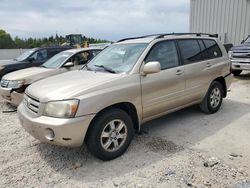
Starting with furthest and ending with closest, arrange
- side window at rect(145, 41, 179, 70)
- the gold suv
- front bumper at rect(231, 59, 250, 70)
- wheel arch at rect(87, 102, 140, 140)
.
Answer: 1. front bumper at rect(231, 59, 250, 70)
2. side window at rect(145, 41, 179, 70)
3. wheel arch at rect(87, 102, 140, 140)
4. the gold suv

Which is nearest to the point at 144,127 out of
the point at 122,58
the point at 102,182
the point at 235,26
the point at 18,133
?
the point at 122,58

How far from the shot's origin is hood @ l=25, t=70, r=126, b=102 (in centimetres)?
347

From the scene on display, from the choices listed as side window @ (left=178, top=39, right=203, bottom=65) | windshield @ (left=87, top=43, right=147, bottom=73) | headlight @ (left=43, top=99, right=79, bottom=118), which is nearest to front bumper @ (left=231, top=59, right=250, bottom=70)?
side window @ (left=178, top=39, right=203, bottom=65)

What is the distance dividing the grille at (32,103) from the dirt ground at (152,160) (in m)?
0.78

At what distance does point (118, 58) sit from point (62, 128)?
174cm

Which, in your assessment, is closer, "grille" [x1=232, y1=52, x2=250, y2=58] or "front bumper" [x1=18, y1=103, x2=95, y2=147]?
"front bumper" [x1=18, y1=103, x2=95, y2=147]

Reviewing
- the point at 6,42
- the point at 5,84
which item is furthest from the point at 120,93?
the point at 6,42

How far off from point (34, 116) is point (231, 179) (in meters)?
2.68

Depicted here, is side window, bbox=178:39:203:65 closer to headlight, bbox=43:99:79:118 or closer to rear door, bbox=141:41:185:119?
rear door, bbox=141:41:185:119

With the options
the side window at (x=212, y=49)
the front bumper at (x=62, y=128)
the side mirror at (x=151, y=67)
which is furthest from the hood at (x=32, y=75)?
the side window at (x=212, y=49)

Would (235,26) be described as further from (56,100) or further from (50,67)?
(56,100)

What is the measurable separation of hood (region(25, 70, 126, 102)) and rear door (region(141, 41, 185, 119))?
1.79ft

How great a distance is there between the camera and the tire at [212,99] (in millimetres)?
5508

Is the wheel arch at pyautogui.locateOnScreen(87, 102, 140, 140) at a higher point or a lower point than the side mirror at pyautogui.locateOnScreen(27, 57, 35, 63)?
lower
